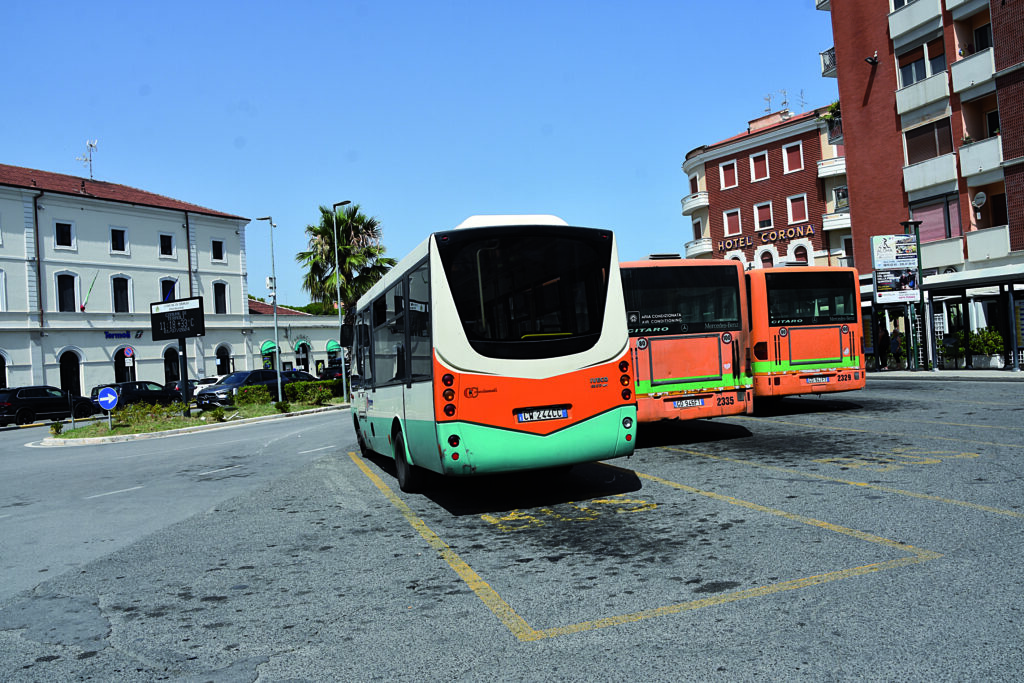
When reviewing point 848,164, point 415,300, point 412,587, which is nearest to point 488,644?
point 412,587

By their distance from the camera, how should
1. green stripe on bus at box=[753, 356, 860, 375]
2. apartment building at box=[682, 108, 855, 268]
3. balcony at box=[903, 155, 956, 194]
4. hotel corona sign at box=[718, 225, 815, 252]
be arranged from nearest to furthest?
green stripe on bus at box=[753, 356, 860, 375] < balcony at box=[903, 155, 956, 194] < apartment building at box=[682, 108, 855, 268] < hotel corona sign at box=[718, 225, 815, 252]

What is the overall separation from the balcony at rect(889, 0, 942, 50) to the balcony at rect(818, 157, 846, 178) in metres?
10.8

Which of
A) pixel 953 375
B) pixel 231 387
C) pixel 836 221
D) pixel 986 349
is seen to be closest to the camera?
pixel 953 375

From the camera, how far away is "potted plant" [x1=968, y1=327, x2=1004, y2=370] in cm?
2658

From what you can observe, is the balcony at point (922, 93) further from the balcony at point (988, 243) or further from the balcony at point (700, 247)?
the balcony at point (700, 247)

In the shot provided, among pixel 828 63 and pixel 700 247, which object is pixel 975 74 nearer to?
pixel 828 63

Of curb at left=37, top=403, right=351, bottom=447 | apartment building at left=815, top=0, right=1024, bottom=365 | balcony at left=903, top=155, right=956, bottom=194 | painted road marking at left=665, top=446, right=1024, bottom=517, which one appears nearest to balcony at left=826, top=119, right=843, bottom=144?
apartment building at left=815, top=0, right=1024, bottom=365

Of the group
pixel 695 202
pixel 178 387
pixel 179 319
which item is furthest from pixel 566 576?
pixel 695 202

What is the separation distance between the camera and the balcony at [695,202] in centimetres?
5284

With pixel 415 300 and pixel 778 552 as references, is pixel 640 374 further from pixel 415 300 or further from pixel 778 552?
pixel 778 552

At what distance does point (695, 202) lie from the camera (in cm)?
5328

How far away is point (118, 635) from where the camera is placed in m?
4.86

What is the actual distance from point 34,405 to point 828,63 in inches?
1634

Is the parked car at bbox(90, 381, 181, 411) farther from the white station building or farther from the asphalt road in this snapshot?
the asphalt road
